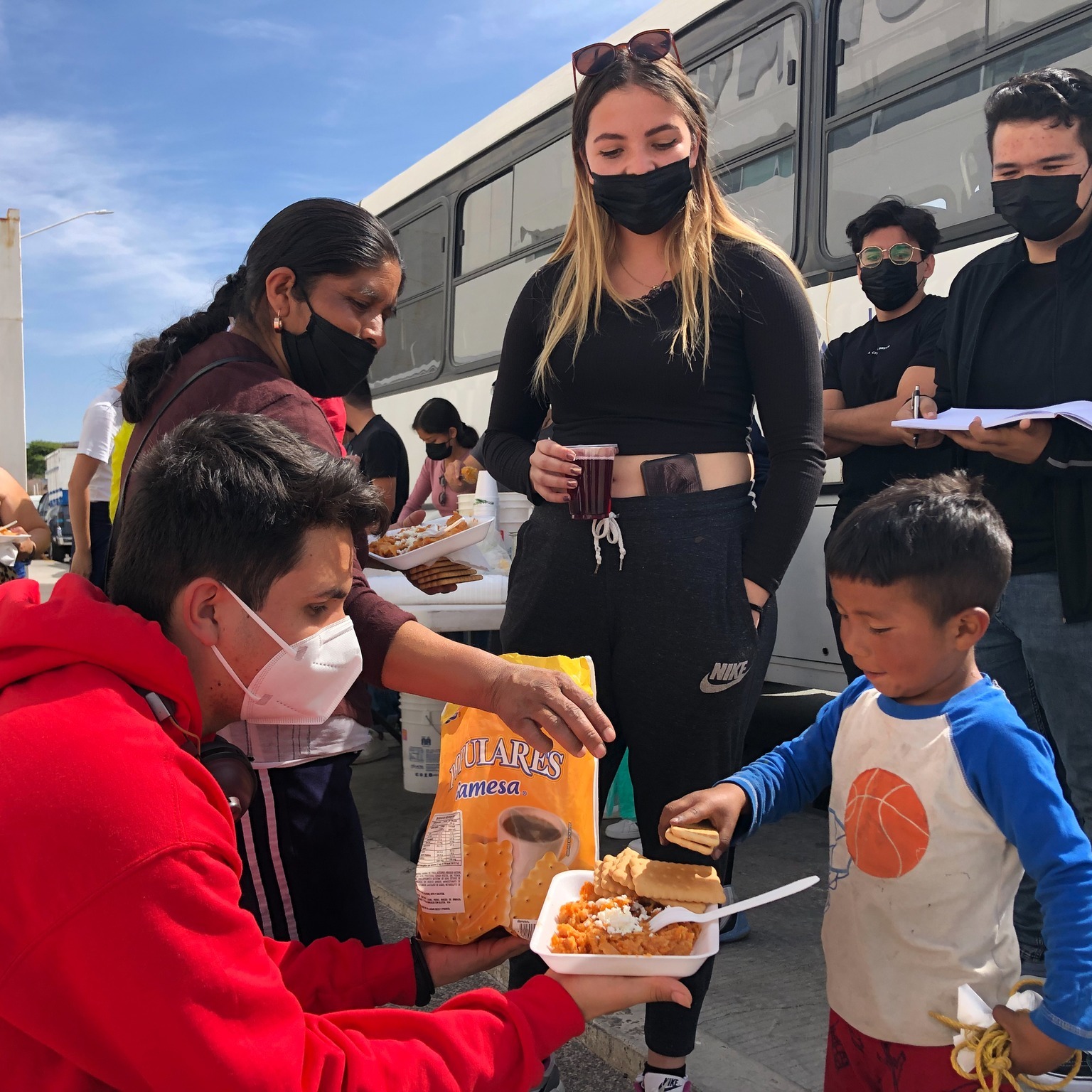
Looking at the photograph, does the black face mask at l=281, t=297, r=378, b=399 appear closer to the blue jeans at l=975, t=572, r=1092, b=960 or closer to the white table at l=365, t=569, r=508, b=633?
the blue jeans at l=975, t=572, r=1092, b=960

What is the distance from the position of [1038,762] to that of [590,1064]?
1.60 metres

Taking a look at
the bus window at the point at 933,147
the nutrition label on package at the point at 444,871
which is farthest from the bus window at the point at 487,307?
the nutrition label on package at the point at 444,871

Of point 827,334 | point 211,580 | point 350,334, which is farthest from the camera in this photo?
point 827,334

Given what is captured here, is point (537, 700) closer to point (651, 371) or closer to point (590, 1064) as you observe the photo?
point (651, 371)

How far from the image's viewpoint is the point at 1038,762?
1.63 meters

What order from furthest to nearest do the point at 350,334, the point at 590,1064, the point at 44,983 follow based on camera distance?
the point at 590,1064, the point at 350,334, the point at 44,983

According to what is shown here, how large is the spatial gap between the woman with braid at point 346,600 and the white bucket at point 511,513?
246cm

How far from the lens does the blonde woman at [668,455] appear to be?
88.5 inches

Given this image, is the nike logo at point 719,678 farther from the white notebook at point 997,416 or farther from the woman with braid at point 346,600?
the white notebook at point 997,416

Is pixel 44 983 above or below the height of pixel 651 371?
below

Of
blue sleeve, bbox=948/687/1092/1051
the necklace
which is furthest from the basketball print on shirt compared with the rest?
the necklace

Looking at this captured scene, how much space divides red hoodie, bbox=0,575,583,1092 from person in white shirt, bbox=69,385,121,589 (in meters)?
3.96

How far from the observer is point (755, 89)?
454 centimetres

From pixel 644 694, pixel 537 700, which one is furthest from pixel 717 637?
pixel 537 700
